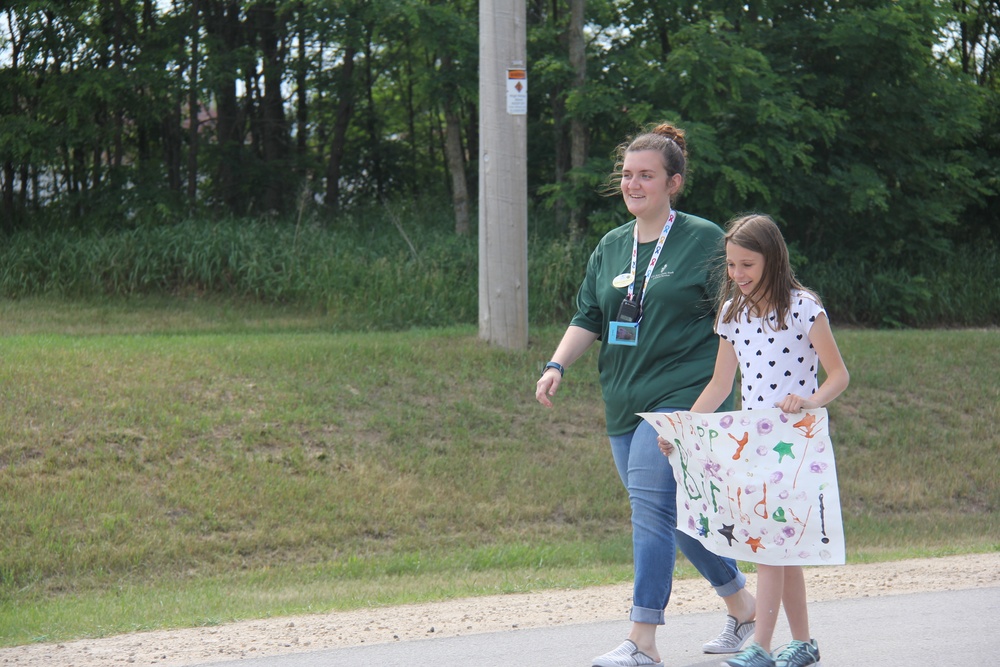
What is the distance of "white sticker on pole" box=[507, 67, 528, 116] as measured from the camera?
10.1 meters

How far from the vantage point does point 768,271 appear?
13.6 ft

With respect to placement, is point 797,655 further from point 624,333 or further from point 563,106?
point 563,106

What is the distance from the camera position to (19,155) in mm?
14391

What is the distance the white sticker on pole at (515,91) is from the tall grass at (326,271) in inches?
115

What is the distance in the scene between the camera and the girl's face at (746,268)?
4.12 metres

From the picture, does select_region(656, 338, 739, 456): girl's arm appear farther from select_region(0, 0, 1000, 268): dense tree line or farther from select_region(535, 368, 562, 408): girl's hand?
select_region(0, 0, 1000, 268): dense tree line

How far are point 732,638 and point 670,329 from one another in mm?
1368

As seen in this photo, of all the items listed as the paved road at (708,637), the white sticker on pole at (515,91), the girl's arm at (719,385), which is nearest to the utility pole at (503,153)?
the white sticker on pole at (515,91)

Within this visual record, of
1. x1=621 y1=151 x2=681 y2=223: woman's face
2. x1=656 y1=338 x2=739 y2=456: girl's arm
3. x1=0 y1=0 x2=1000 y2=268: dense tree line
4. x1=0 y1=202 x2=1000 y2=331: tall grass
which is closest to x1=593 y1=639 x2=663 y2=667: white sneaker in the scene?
x1=656 y1=338 x2=739 y2=456: girl's arm

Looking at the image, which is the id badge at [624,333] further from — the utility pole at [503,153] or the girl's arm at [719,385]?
the utility pole at [503,153]

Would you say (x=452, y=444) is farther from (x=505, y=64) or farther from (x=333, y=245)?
(x=333, y=245)

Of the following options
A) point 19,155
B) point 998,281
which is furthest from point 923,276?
point 19,155

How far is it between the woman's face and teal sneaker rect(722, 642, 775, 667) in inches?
68.8

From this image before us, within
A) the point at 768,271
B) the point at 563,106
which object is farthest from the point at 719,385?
the point at 563,106
